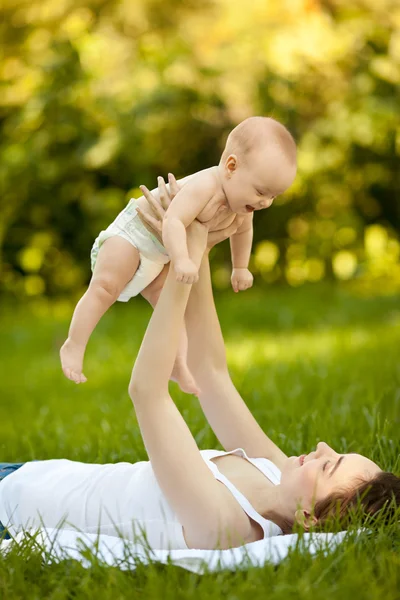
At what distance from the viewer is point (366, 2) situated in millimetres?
9562

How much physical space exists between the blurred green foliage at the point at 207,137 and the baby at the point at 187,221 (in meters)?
6.09

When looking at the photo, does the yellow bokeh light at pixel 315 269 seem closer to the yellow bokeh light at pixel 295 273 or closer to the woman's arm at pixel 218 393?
the yellow bokeh light at pixel 295 273

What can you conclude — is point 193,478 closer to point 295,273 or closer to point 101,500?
point 101,500

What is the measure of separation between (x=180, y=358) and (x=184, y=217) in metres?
0.49

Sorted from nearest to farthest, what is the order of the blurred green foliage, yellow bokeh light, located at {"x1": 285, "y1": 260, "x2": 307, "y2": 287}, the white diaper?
1. the white diaper
2. the blurred green foliage
3. yellow bokeh light, located at {"x1": 285, "y1": 260, "x2": 307, "y2": 287}

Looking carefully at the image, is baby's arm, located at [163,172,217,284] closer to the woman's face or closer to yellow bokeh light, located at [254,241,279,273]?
the woman's face

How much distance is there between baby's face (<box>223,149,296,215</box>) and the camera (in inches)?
78.5

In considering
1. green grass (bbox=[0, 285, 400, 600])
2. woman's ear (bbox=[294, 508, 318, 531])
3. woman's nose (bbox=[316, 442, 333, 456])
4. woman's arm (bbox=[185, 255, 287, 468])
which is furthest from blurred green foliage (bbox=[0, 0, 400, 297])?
woman's ear (bbox=[294, 508, 318, 531])

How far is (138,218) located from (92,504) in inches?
29.1

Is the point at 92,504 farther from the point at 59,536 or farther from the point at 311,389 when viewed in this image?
the point at 311,389

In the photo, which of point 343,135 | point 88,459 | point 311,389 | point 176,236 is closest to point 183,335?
point 176,236

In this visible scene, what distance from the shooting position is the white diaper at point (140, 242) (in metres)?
2.16

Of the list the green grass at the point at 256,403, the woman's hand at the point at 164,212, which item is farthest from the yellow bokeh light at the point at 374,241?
the woman's hand at the point at 164,212

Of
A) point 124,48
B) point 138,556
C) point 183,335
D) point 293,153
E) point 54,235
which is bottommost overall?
point 138,556
